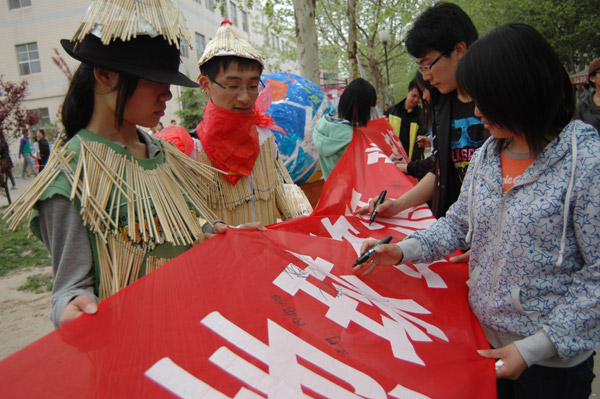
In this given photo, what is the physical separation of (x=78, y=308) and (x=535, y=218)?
1332mm

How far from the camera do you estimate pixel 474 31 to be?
2.12 metres

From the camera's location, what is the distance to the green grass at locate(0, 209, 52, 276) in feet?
18.1

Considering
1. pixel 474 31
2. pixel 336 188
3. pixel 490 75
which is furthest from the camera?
pixel 336 188

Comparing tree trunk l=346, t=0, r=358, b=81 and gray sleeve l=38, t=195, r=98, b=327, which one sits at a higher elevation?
tree trunk l=346, t=0, r=358, b=81

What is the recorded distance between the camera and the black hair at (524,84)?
1.28 meters

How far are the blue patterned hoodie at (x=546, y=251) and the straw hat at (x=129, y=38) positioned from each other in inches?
47.6

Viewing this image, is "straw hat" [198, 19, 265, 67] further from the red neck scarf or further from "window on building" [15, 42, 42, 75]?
"window on building" [15, 42, 42, 75]

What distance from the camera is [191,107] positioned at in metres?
21.6

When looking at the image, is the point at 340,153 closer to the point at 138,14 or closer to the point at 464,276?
the point at 464,276

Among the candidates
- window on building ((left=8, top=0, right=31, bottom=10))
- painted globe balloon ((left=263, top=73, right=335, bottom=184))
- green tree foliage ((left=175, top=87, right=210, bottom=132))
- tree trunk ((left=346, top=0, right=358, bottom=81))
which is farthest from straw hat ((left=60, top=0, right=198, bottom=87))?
window on building ((left=8, top=0, right=31, bottom=10))

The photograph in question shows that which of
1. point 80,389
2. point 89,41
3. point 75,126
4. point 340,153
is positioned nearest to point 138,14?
point 89,41

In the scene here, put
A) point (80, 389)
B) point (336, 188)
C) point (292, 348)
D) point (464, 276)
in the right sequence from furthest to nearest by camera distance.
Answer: point (336, 188)
point (464, 276)
point (292, 348)
point (80, 389)

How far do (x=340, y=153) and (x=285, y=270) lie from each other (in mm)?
2252

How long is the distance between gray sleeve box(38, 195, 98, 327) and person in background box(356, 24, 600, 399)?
1.29 metres
